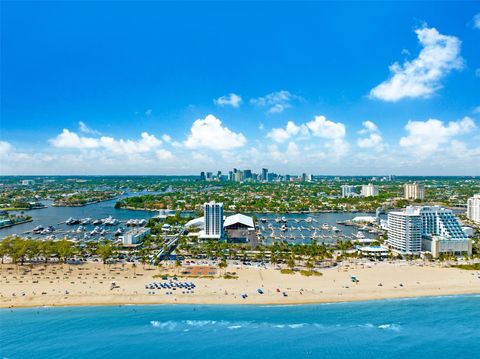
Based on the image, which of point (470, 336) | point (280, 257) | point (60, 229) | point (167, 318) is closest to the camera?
point (470, 336)

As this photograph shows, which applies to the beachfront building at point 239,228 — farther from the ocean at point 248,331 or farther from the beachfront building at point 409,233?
the ocean at point 248,331

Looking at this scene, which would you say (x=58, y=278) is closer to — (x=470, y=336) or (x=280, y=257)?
(x=280, y=257)

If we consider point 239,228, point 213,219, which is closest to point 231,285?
point 213,219

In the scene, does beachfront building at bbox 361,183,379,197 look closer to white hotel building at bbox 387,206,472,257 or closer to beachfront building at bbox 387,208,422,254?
white hotel building at bbox 387,206,472,257

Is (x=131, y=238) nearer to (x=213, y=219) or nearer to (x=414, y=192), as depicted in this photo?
(x=213, y=219)

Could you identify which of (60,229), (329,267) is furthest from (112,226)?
(329,267)

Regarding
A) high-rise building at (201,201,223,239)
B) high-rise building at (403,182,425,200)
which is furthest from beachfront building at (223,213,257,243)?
high-rise building at (403,182,425,200)
